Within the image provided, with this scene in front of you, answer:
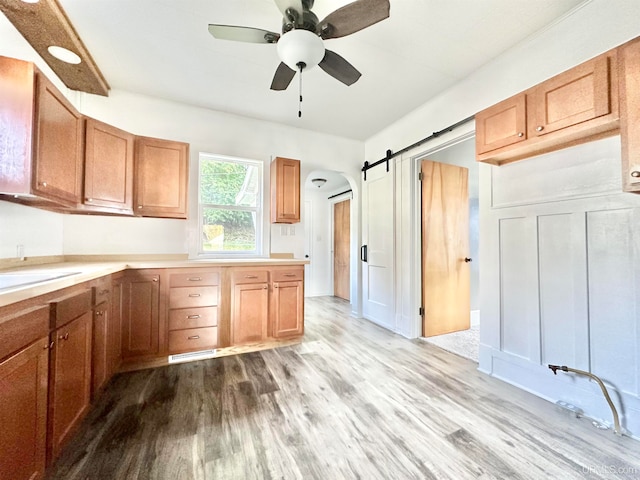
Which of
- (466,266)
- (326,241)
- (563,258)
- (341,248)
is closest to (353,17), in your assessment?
(563,258)

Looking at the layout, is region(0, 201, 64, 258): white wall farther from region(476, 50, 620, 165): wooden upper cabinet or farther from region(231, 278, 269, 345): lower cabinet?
region(476, 50, 620, 165): wooden upper cabinet

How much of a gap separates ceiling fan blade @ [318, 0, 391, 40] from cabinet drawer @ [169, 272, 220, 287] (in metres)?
2.26

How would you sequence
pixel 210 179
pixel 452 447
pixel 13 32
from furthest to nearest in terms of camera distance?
pixel 210 179
pixel 13 32
pixel 452 447

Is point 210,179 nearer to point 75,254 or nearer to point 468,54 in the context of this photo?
point 75,254

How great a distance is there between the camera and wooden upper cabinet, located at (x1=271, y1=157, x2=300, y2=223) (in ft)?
10.6

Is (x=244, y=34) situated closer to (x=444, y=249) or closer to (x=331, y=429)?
(x=331, y=429)

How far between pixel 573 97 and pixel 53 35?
3675 millimetres

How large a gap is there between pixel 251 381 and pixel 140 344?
3.69 ft

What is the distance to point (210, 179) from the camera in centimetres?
324

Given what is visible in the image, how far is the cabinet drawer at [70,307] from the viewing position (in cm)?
123

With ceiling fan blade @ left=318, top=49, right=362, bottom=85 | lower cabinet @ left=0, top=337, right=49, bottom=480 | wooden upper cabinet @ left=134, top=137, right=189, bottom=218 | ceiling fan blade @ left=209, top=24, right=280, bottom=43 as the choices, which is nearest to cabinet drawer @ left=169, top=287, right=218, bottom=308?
wooden upper cabinet @ left=134, top=137, right=189, bottom=218

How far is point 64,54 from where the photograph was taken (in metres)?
2.11

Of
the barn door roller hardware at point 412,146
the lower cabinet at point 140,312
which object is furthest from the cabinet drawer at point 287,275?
the barn door roller hardware at point 412,146

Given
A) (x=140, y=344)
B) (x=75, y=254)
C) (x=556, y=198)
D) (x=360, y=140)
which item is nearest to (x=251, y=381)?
(x=140, y=344)
